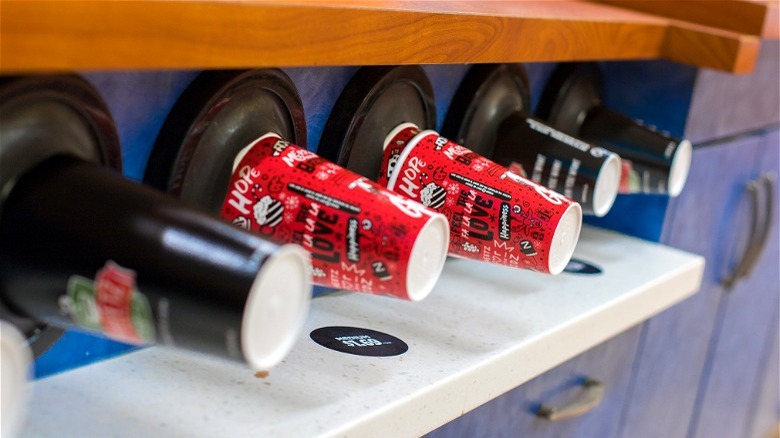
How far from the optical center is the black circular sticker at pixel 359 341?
932mm

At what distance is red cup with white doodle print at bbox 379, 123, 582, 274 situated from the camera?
0.91 meters

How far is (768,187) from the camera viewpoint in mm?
1881

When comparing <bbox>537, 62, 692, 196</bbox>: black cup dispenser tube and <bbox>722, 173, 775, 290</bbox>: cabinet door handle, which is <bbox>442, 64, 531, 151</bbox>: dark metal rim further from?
<bbox>722, 173, 775, 290</bbox>: cabinet door handle

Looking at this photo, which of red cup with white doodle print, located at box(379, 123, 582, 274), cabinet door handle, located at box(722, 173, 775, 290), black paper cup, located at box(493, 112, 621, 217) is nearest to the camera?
red cup with white doodle print, located at box(379, 123, 582, 274)

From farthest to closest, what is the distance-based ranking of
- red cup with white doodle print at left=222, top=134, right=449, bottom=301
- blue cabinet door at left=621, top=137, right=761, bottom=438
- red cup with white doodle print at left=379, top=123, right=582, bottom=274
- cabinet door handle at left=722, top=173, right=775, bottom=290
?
cabinet door handle at left=722, top=173, right=775, bottom=290
blue cabinet door at left=621, top=137, right=761, bottom=438
red cup with white doodle print at left=379, top=123, right=582, bottom=274
red cup with white doodle print at left=222, top=134, right=449, bottom=301

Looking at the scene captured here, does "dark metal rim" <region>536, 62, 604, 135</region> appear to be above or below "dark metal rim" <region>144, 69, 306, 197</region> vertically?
above

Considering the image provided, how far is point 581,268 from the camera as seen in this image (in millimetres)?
1296

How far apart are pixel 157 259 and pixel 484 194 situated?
0.40m

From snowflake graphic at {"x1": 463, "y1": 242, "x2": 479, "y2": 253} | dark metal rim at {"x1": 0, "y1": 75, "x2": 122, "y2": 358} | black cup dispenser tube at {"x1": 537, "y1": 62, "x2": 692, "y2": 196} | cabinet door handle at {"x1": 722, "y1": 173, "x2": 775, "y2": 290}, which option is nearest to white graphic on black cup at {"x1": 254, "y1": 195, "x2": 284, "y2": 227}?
dark metal rim at {"x1": 0, "y1": 75, "x2": 122, "y2": 358}

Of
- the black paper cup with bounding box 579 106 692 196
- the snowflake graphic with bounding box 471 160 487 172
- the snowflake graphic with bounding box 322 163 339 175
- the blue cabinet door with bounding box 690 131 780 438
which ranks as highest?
the black paper cup with bounding box 579 106 692 196

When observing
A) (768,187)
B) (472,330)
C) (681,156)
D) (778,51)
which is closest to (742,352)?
(768,187)

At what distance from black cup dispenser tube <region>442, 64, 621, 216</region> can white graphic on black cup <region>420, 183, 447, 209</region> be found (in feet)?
0.71

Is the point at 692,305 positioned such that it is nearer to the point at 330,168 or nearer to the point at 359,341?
the point at 359,341

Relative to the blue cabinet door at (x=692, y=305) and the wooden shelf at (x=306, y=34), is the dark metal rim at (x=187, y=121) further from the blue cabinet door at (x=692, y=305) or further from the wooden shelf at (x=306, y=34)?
the blue cabinet door at (x=692, y=305)
